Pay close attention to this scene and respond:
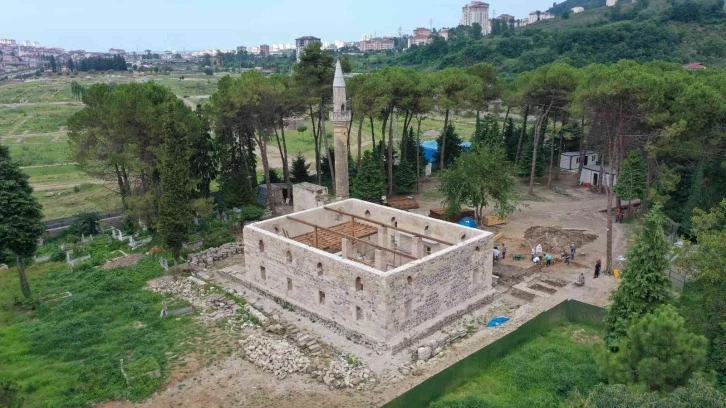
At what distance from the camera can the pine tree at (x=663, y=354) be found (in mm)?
13133

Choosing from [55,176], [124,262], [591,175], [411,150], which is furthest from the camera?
[55,176]

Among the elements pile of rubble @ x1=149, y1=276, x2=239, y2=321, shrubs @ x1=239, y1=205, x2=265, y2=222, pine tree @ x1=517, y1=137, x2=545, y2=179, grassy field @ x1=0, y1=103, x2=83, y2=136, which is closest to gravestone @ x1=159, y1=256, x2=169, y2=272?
pile of rubble @ x1=149, y1=276, x2=239, y2=321

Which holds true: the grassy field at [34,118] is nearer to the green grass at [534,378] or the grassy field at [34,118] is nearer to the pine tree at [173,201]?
the pine tree at [173,201]

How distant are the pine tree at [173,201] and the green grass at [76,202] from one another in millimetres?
14205

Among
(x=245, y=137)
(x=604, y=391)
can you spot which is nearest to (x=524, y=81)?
(x=245, y=137)

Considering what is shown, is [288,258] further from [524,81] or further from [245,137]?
[524,81]

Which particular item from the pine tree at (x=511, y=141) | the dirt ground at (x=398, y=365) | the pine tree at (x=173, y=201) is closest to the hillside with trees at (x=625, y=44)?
the pine tree at (x=511, y=141)

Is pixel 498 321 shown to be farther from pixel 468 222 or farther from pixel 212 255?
pixel 212 255

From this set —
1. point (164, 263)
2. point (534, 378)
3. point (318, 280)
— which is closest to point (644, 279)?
point (534, 378)

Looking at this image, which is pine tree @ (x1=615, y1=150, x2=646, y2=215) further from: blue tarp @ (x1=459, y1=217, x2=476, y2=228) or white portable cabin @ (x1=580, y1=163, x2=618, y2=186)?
blue tarp @ (x1=459, y1=217, x2=476, y2=228)

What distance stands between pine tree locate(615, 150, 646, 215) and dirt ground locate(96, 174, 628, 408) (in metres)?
2.07

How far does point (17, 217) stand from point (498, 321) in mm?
20877

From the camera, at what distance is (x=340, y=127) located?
108ft

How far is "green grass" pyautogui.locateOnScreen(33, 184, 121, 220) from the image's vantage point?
126ft
